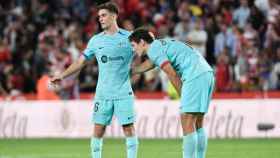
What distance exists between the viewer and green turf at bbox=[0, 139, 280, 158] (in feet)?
50.0

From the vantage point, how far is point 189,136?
35.3 ft

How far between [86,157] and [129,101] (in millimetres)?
2957

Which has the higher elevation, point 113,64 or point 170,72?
point 113,64

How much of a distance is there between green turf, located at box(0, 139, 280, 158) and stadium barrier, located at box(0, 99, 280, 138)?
817 mm

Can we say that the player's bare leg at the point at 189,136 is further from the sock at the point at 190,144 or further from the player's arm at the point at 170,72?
the player's arm at the point at 170,72

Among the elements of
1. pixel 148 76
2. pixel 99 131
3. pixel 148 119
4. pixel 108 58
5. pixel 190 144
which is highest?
pixel 148 76

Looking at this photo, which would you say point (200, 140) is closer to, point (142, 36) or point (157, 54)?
point (157, 54)

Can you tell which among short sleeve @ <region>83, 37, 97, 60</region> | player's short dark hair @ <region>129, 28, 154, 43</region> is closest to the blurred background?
short sleeve @ <region>83, 37, 97, 60</region>

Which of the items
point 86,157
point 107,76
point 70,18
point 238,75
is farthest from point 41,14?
point 107,76

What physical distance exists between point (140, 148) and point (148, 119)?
3390 mm

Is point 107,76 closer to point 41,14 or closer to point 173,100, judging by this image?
point 173,100

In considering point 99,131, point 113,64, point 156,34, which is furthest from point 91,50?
point 156,34

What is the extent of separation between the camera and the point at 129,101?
39.8 ft

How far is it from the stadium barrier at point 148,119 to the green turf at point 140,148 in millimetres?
817
